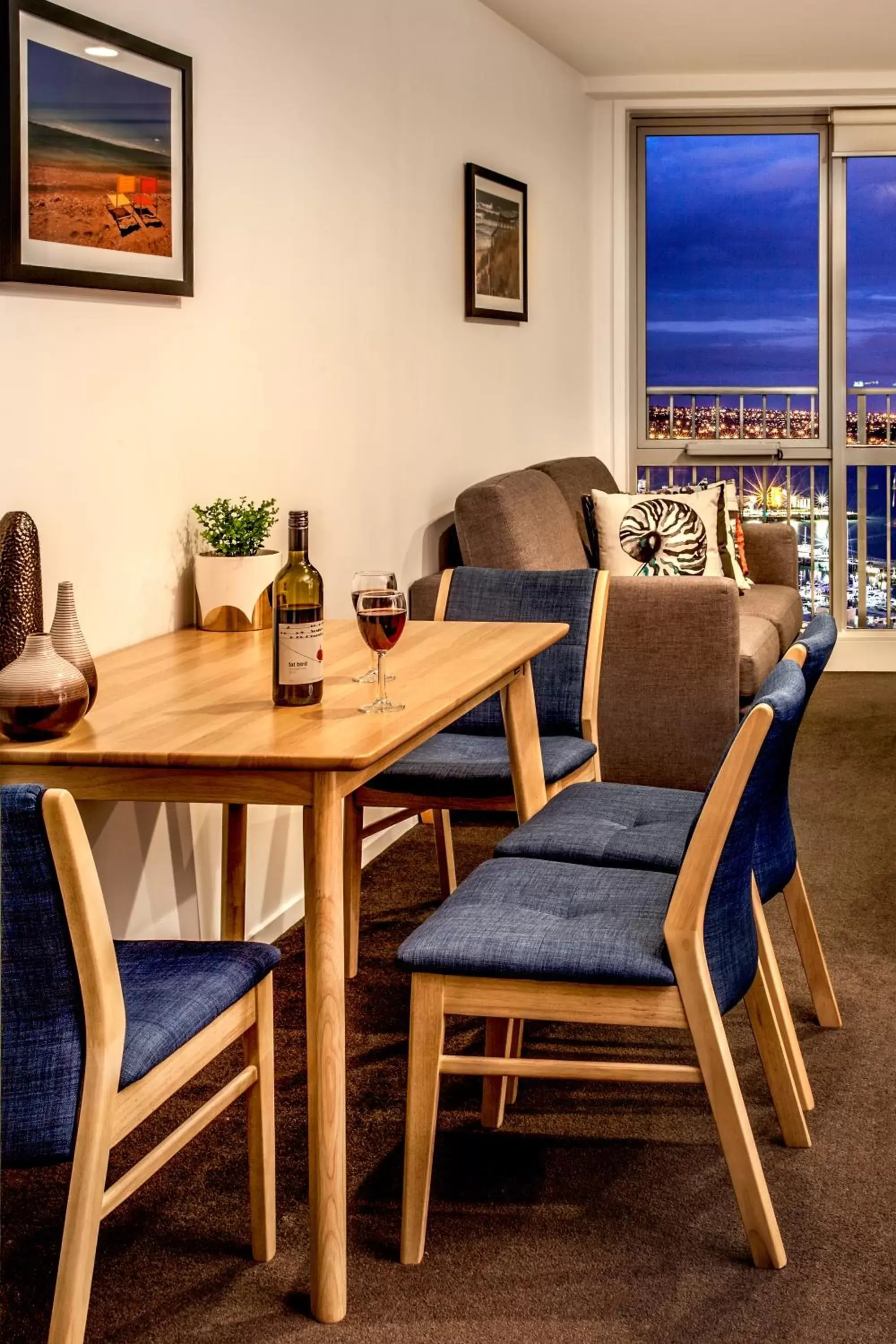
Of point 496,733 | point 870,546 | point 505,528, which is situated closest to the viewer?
point 496,733

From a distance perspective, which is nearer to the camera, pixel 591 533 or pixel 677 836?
pixel 677 836

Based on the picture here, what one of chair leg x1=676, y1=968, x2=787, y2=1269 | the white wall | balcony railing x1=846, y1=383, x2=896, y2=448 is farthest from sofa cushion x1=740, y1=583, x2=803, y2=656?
chair leg x1=676, y1=968, x2=787, y2=1269

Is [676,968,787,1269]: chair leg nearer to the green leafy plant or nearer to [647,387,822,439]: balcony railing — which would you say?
the green leafy plant

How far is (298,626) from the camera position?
6.36ft

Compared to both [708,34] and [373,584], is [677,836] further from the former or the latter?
[708,34]

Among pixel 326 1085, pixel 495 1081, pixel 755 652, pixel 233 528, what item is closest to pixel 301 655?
pixel 326 1085

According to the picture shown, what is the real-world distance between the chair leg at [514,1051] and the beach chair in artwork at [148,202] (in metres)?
1.62

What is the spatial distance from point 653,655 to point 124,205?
2.00 m

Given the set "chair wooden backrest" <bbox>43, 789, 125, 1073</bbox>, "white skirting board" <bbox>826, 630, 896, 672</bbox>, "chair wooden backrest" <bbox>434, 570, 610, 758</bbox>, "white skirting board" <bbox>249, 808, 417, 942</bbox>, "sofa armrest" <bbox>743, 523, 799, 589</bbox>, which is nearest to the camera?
"chair wooden backrest" <bbox>43, 789, 125, 1073</bbox>

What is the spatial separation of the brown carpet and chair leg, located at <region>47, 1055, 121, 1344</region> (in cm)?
33

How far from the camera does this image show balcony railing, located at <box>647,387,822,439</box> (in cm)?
676

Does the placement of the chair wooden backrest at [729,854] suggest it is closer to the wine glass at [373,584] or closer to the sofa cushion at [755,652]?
the wine glass at [373,584]

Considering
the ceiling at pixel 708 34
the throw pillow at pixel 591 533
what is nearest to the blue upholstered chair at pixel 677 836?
the throw pillow at pixel 591 533

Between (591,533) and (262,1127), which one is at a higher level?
(591,533)
